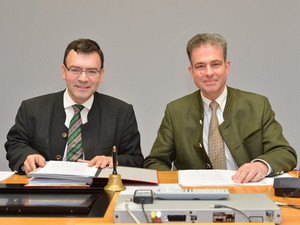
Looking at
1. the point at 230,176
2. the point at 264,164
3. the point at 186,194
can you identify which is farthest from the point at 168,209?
the point at 264,164

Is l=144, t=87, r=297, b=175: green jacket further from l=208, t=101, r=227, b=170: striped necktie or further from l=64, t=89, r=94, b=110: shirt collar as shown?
l=64, t=89, r=94, b=110: shirt collar

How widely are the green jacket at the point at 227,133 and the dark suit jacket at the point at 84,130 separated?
0.19 m

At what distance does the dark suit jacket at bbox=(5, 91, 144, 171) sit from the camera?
2.31m

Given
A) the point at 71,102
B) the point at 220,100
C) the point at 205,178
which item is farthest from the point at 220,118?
the point at 71,102

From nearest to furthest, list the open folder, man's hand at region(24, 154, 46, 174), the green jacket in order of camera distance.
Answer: the open folder
man's hand at region(24, 154, 46, 174)
the green jacket

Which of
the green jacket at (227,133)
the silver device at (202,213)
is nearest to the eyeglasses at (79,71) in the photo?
the green jacket at (227,133)

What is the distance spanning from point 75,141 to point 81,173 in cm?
67

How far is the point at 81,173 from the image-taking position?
165 cm

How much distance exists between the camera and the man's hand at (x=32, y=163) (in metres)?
1.83

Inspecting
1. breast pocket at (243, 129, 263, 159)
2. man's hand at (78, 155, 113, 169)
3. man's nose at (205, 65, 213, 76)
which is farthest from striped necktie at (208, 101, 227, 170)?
man's hand at (78, 155, 113, 169)

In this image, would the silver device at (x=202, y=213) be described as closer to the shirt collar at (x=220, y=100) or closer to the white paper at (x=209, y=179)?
the white paper at (x=209, y=179)

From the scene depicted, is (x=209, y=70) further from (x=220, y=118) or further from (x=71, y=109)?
(x=71, y=109)

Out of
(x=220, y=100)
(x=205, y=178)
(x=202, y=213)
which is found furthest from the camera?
(x=220, y=100)

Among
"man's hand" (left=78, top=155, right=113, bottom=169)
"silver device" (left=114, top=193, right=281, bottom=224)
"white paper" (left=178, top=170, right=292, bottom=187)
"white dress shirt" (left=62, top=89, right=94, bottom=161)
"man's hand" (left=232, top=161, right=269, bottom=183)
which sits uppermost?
"white dress shirt" (left=62, top=89, right=94, bottom=161)
